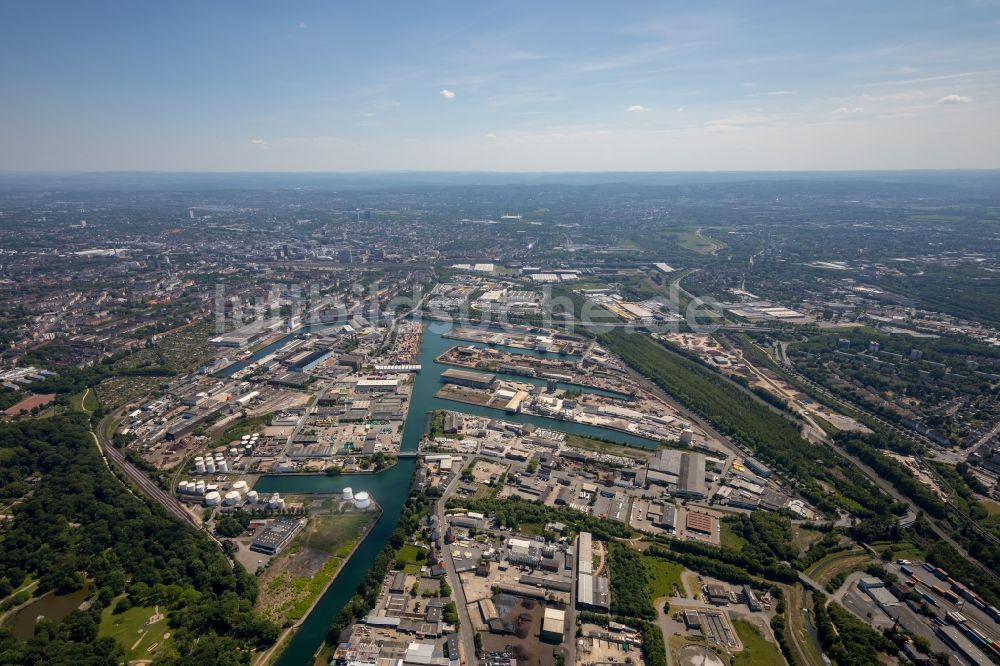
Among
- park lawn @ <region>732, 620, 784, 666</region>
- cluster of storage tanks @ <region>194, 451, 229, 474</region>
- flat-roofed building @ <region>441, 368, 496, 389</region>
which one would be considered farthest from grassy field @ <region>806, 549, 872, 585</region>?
cluster of storage tanks @ <region>194, 451, 229, 474</region>

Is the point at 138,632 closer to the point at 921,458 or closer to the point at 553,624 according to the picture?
the point at 553,624

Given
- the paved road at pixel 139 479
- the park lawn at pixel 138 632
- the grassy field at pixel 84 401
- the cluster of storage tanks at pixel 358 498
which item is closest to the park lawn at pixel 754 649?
the cluster of storage tanks at pixel 358 498

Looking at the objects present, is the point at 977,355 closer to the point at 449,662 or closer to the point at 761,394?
the point at 761,394

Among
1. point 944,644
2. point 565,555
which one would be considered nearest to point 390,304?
point 565,555

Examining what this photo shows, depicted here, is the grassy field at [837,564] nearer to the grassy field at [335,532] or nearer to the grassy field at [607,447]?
the grassy field at [607,447]

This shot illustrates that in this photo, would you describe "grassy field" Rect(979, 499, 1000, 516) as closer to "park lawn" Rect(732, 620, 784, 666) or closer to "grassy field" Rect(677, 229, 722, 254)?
"park lawn" Rect(732, 620, 784, 666)

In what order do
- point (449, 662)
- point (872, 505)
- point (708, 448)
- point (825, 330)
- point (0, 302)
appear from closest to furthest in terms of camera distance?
point (449, 662) → point (872, 505) → point (708, 448) → point (825, 330) → point (0, 302)

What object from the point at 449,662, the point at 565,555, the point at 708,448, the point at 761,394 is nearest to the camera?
the point at 449,662

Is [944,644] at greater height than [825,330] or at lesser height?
lesser
